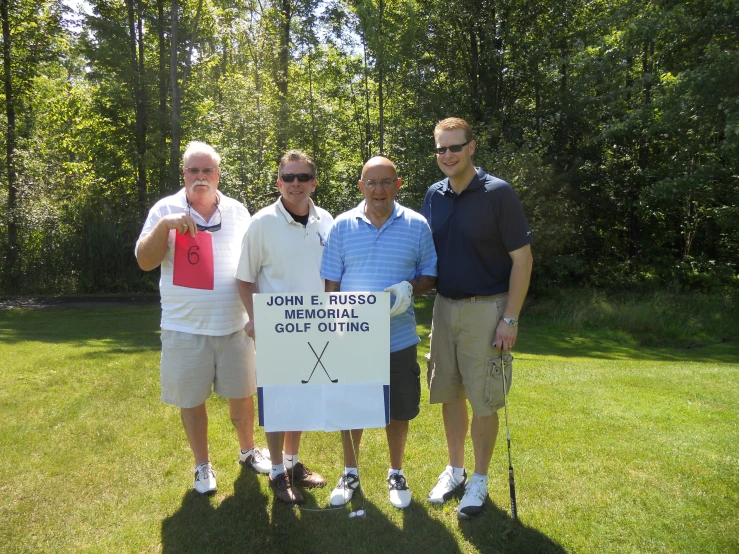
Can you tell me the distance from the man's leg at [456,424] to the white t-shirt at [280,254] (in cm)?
114

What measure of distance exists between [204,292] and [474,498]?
2.04 m

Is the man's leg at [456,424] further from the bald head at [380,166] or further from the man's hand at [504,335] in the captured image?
the bald head at [380,166]

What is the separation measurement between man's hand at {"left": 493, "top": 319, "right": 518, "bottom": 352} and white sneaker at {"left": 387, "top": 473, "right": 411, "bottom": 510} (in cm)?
109

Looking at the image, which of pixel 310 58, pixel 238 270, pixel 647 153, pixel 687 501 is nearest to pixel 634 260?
pixel 647 153

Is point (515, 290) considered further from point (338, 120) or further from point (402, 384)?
point (338, 120)

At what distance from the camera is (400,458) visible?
11.6 feet

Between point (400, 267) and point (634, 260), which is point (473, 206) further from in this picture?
point (634, 260)

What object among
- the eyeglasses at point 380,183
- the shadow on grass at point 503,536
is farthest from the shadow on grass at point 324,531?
the eyeglasses at point 380,183

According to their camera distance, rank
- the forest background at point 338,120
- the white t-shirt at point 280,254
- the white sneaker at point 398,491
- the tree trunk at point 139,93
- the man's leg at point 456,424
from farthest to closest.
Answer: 1. the tree trunk at point 139,93
2. the forest background at point 338,120
3. the man's leg at point 456,424
4. the white sneaker at point 398,491
5. the white t-shirt at point 280,254

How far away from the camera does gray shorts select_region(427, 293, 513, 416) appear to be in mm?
3244

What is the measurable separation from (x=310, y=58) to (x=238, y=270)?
17100 mm

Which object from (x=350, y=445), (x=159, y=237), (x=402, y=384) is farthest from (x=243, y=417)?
(x=159, y=237)

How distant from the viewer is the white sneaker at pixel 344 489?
3.46m

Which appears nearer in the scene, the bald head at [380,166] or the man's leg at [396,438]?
the bald head at [380,166]
